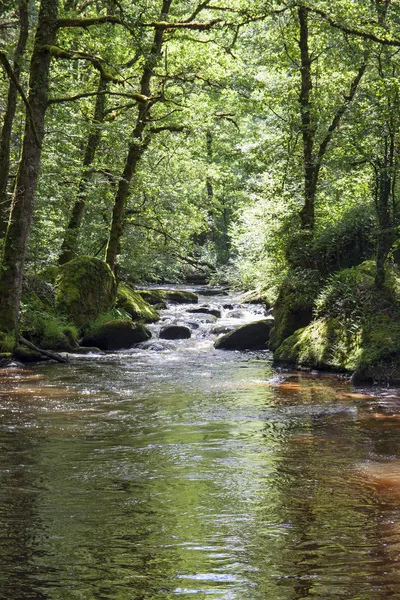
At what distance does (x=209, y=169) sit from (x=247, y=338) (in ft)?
33.5

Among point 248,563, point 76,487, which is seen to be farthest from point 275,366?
point 248,563

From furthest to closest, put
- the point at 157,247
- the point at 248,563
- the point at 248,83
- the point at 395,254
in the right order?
the point at 157,247
the point at 248,83
the point at 395,254
the point at 248,563

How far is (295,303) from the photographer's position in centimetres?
1474

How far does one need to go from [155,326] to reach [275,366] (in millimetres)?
6764

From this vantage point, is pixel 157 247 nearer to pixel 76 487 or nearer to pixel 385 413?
pixel 385 413

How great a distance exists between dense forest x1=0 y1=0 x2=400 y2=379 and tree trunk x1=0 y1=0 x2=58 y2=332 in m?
0.03

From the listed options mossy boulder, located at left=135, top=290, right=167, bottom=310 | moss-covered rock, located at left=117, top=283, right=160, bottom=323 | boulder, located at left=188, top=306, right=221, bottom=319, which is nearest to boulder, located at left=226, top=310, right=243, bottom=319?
boulder, located at left=188, top=306, right=221, bottom=319

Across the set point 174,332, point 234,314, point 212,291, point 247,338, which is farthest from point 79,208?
point 212,291

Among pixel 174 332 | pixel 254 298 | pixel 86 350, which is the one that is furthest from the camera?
pixel 254 298

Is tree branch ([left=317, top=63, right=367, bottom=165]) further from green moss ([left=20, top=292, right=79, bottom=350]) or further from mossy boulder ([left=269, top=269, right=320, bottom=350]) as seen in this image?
green moss ([left=20, top=292, right=79, bottom=350])

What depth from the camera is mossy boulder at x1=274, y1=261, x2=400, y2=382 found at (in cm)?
1087

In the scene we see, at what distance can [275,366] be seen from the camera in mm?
13133

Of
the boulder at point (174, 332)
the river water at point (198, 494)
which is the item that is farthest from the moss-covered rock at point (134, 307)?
the river water at point (198, 494)

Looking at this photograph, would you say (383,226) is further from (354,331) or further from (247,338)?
(247,338)
